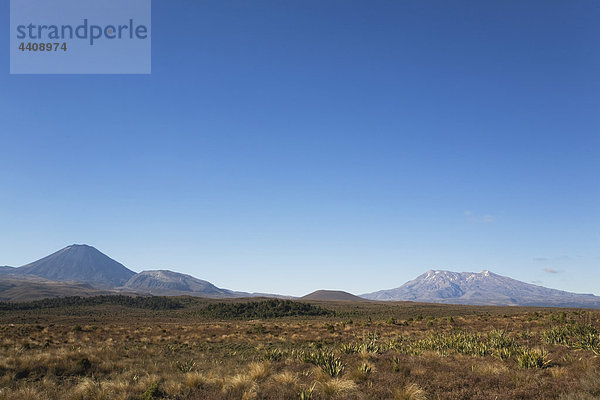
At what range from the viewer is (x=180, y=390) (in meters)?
10.9

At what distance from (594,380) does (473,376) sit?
313 cm

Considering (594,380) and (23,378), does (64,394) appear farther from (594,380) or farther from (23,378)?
(594,380)

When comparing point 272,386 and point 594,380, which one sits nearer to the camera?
point 594,380

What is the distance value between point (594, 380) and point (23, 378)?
20.0m

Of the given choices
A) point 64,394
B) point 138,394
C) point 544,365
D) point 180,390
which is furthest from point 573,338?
point 64,394

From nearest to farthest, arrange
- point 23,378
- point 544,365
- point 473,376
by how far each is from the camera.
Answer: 1. point 473,376
2. point 544,365
3. point 23,378

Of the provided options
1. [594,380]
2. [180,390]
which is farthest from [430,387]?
[180,390]

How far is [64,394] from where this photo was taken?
10969 millimetres

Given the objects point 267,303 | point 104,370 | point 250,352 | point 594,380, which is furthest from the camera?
point 267,303

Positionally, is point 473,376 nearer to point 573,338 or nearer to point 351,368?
point 351,368

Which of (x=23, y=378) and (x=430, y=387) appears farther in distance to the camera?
(x=23, y=378)

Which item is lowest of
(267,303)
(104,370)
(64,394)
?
(267,303)

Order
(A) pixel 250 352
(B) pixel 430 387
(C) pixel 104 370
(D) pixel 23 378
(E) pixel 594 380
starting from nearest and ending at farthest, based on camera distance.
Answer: (E) pixel 594 380 < (B) pixel 430 387 < (D) pixel 23 378 < (C) pixel 104 370 < (A) pixel 250 352

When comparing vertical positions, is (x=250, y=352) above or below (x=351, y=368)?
below
